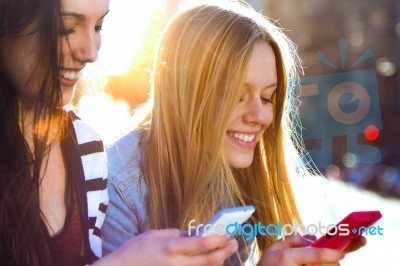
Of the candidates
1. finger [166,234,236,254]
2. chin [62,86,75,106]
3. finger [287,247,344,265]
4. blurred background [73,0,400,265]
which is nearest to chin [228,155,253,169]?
finger [287,247,344,265]

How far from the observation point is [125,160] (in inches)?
46.1


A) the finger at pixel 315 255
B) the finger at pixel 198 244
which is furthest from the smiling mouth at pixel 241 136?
the finger at pixel 198 244

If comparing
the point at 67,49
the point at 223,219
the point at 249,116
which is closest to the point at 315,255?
the point at 223,219

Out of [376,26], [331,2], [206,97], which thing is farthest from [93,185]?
[331,2]

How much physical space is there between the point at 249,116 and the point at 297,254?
0.34 m

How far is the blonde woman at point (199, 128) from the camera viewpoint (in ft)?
3.72

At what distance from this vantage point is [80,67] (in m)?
0.90

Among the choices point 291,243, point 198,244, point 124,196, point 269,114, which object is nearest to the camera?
point 198,244

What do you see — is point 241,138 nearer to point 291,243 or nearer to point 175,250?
point 291,243

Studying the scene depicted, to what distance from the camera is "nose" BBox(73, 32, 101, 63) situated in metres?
0.88

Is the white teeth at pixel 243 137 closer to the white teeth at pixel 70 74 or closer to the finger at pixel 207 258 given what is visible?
the white teeth at pixel 70 74

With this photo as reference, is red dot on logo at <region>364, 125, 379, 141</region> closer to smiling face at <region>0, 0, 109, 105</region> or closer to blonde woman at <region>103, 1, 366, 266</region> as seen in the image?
blonde woman at <region>103, 1, 366, 266</region>

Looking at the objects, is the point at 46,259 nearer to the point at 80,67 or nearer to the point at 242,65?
the point at 80,67

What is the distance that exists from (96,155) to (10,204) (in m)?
0.23
